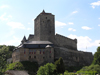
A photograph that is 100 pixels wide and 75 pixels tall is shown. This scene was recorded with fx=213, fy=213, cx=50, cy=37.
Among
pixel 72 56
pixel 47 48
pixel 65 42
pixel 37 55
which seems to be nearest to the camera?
pixel 47 48

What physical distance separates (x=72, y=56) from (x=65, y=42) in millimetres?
9553

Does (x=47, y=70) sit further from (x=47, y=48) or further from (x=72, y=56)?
(x=72, y=56)

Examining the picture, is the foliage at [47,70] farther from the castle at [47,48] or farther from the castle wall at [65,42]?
the castle wall at [65,42]

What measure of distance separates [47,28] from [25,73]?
845 inches

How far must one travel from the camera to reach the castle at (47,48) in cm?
5941

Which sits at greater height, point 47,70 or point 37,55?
point 37,55

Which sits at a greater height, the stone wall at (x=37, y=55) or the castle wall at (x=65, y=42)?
the castle wall at (x=65, y=42)

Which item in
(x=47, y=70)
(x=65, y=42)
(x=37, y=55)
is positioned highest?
(x=65, y=42)

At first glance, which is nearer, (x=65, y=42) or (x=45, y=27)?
(x=45, y=27)

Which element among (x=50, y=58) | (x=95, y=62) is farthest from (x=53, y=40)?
(x=95, y=62)

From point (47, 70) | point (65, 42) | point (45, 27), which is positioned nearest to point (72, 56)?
point (65, 42)

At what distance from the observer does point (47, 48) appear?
195 ft

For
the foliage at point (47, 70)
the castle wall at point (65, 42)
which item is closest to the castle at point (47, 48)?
the castle wall at point (65, 42)

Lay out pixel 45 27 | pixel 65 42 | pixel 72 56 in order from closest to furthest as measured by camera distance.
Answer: pixel 72 56 < pixel 45 27 < pixel 65 42
